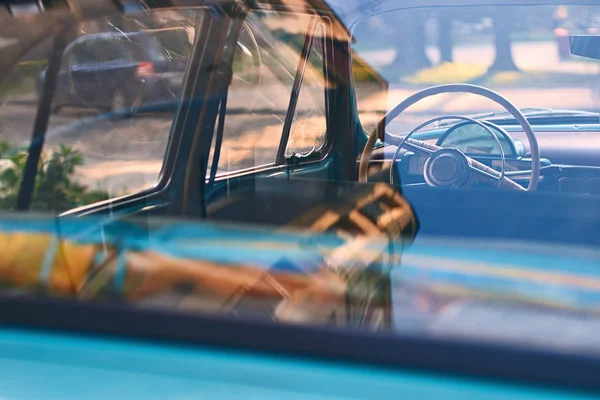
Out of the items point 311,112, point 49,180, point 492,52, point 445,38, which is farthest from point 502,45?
point 49,180

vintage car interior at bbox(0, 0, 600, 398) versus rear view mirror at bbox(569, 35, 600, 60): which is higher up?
rear view mirror at bbox(569, 35, 600, 60)

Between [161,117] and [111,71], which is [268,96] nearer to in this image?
[161,117]

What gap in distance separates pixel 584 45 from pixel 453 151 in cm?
59

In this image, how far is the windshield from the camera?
63.9 inches

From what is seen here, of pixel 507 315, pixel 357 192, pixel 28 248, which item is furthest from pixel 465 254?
pixel 28 248

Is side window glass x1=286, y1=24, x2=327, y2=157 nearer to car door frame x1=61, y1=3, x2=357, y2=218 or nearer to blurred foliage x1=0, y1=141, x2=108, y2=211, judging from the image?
car door frame x1=61, y1=3, x2=357, y2=218

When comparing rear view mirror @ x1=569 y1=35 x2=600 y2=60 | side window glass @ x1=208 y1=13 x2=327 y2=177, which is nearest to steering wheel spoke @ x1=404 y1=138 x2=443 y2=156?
side window glass @ x1=208 y1=13 x2=327 y2=177

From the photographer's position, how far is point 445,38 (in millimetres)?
1723

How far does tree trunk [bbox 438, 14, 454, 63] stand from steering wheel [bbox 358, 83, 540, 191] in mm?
80

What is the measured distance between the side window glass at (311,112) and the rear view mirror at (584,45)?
894 millimetres

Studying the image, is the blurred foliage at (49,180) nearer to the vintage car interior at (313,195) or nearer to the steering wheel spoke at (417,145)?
the vintage car interior at (313,195)

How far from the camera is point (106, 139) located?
72.5 inches

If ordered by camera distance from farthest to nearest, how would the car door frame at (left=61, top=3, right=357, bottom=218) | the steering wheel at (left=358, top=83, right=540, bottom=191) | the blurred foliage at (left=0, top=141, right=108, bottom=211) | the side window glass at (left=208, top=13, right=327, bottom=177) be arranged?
the side window glass at (left=208, top=13, right=327, bottom=177), the car door frame at (left=61, top=3, right=357, bottom=218), the steering wheel at (left=358, top=83, right=540, bottom=191), the blurred foliage at (left=0, top=141, right=108, bottom=211)

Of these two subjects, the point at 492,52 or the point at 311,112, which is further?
the point at 311,112
